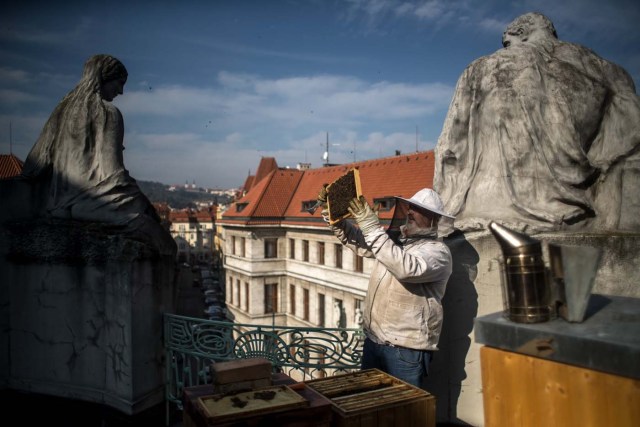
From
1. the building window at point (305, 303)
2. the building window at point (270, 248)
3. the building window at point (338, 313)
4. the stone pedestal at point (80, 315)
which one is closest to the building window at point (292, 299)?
the building window at point (305, 303)

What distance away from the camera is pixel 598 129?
3.82 m

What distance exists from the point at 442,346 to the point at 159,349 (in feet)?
8.90

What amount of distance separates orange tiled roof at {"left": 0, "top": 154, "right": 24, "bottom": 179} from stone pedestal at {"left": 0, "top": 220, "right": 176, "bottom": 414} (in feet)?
89.2

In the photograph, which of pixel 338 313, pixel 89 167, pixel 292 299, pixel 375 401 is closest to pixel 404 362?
pixel 375 401

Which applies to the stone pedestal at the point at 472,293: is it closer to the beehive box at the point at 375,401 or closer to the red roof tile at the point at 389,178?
the beehive box at the point at 375,401

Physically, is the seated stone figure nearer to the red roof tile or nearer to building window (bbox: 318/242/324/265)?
the red roof tile

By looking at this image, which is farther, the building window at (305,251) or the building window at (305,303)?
the building window at (305,303)

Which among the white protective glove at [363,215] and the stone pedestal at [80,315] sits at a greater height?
the white protective glove at [363,215]

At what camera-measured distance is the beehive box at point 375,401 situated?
218 centimetres

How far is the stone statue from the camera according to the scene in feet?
11.4

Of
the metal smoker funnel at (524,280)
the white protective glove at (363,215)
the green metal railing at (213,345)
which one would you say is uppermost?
the white protective glove at (363,215)

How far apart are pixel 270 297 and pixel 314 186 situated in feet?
31.4

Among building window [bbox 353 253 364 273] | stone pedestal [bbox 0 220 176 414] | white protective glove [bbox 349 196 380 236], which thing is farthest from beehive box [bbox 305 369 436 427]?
building window [bbox 353 253 364 273]

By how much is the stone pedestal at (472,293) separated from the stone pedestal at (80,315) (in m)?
2.63
